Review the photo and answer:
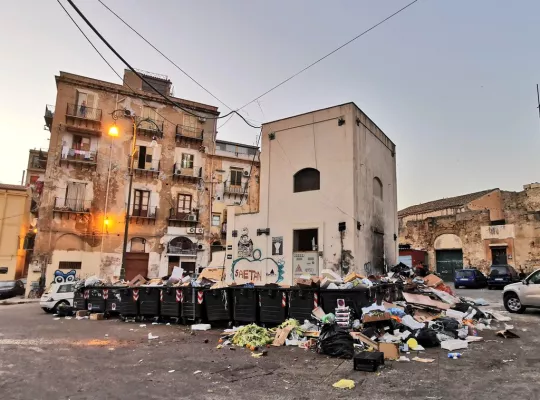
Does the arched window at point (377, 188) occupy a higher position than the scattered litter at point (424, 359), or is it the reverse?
the arched window at point (377, 188)

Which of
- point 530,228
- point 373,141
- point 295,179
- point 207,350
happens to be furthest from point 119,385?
point 530,228

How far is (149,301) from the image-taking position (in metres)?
11.8

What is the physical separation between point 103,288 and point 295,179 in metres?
8.50

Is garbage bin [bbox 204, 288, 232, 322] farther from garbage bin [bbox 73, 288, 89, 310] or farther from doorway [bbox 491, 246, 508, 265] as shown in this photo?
doorway [bbox 491, 246, 508, 265]

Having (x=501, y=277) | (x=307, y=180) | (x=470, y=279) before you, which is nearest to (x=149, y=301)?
(x=307, y=180)

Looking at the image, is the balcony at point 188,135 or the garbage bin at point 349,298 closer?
the garbage bin at point 349,298

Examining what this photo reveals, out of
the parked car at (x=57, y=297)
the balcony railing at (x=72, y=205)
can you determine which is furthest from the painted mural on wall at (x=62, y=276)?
the parked car at (x=57, y=297)

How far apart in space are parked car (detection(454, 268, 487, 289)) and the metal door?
667cm

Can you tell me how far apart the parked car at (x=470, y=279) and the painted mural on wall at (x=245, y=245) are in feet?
54.4

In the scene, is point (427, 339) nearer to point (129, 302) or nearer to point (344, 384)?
point (344, 384)

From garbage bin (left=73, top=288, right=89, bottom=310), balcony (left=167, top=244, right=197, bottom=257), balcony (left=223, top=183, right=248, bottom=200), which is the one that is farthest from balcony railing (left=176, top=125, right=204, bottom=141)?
garbage bin (left=73, top=288, right=89, bottom=310)

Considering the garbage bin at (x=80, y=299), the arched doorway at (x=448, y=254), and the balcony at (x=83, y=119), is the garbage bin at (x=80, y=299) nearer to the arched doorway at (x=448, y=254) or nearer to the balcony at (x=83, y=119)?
the balcony at (x=83, y=119)

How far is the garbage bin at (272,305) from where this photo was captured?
9.32m

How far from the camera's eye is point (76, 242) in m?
27.0
